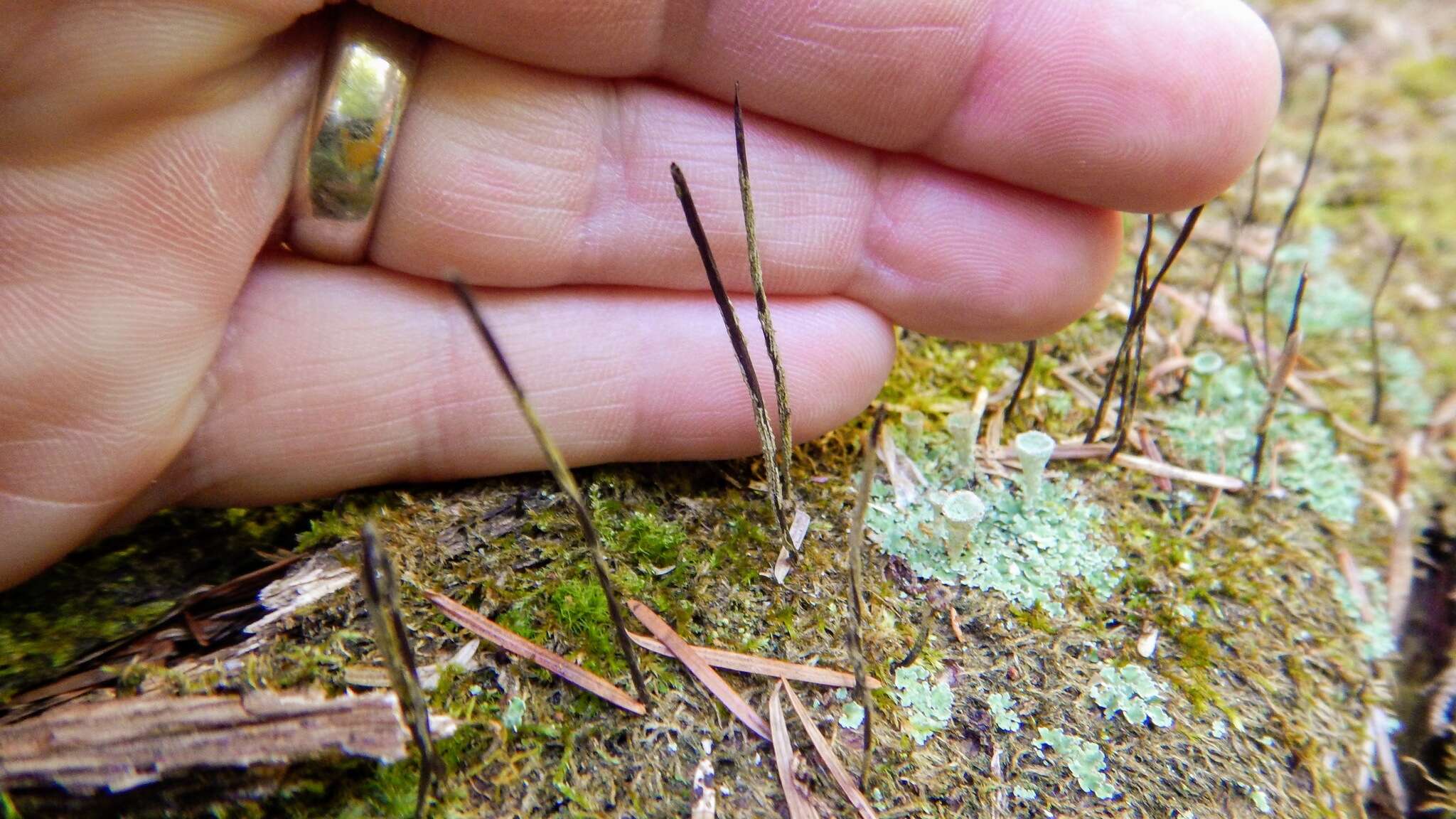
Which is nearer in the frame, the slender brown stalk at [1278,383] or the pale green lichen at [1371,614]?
the slender brown stalk at [1278,383]

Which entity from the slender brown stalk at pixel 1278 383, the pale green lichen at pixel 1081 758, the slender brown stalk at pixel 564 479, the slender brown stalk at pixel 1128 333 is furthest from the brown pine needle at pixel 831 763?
the slender brown stalk at pixel 1278 383

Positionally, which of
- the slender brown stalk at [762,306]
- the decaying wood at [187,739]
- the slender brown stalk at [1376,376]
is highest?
the slender brown stalk at [762,306]

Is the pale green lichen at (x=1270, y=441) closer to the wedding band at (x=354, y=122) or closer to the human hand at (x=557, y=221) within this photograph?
the human hand at (x=557, y=221)

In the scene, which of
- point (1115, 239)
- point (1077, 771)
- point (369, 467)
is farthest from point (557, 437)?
point (1115, 239)

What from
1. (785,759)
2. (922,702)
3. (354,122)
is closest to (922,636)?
(922,702)

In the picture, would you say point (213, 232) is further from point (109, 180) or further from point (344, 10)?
point (344, 10)

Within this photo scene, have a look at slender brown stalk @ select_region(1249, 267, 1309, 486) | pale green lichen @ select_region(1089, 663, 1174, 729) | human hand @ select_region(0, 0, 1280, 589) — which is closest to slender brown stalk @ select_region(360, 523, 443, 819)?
human hand @ select_region(0, 0, 1280, 589)
